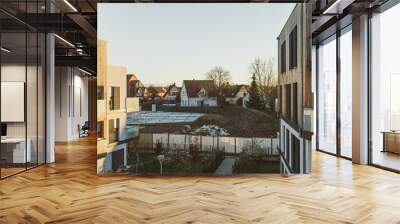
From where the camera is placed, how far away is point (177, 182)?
592 centimetres

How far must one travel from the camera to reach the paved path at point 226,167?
6469mm

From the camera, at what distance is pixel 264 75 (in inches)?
256

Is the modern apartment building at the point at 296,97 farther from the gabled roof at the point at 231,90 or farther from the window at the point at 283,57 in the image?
the gabled roof at the point at 231,90

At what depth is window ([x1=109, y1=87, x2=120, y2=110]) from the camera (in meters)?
6.42

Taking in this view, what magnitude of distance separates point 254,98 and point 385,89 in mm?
2796

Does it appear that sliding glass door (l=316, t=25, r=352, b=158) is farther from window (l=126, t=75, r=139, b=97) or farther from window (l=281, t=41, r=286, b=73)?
window (l=126, t=75, r=139, b=97)

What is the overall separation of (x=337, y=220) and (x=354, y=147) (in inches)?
181

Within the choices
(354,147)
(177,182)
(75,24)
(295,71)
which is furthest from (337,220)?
(75,24)

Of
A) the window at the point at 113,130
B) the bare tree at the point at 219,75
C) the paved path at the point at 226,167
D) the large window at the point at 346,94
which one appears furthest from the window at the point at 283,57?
A: the window at the point at 113,130

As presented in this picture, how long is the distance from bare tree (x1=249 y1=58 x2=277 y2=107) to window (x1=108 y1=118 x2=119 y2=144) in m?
2.52

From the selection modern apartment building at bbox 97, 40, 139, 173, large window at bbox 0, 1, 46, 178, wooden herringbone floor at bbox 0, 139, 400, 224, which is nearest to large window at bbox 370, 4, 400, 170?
wooden herringbone floor at bbox 0, 139, 400, 224

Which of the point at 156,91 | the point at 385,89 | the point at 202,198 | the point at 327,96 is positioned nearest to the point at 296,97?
the point at 385,89

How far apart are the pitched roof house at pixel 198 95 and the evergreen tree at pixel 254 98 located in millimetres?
593

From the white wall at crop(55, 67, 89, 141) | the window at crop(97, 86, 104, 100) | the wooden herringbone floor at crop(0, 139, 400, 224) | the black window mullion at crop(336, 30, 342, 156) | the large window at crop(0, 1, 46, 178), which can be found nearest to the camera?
the wooden herringbone floor at crop(0, 139, 400, 224)
